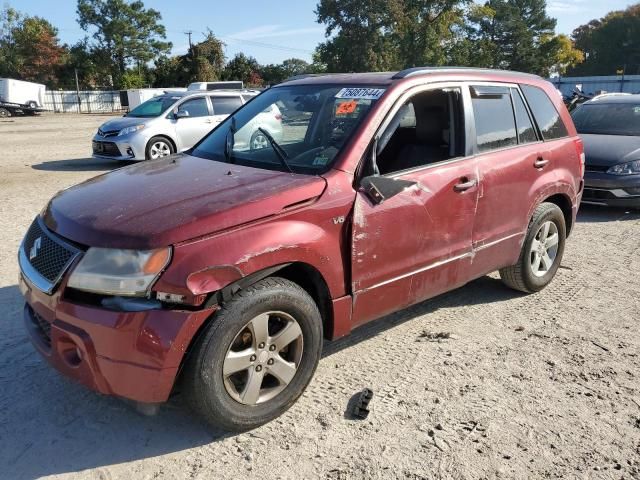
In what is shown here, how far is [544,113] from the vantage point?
4.72 m

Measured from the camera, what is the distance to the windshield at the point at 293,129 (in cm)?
345

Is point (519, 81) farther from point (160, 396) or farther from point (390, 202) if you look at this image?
point (160, 396)

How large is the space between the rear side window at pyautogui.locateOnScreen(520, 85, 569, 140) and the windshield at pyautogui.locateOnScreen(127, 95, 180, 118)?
964 cm

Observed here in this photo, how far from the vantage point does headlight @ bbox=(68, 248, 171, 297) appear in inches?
100

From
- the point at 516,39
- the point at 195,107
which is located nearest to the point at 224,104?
the point at 195,107

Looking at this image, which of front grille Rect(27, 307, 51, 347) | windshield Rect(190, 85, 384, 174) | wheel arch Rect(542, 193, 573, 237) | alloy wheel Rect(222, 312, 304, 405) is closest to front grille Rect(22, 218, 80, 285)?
front grille Rect(27, 307, 51, 347)

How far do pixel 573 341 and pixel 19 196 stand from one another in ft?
27.2

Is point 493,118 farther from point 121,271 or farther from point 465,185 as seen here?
point 121,271

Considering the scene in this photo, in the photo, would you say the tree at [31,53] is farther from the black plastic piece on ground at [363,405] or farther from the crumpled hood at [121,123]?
the black plastic piece on ground at [363,405]

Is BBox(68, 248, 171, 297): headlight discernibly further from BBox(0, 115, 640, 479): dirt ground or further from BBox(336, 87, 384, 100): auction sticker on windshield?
BBox(336, 87, 384, 100): auction sticker on windshield

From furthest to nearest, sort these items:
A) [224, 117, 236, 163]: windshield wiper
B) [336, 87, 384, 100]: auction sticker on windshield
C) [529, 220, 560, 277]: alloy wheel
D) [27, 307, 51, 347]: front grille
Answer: [529, 220, 560, 277]: alloy wheel < [224, 117, 236, 163]: windshield wiper < [336, 87, 384, 100]: auction sticker on windshield < [27, 307, 51, 347]: front grille

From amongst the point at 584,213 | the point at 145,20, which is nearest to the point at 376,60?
the point at 145,20

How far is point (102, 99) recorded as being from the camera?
53375 millimetres

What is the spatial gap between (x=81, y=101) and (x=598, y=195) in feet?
173
